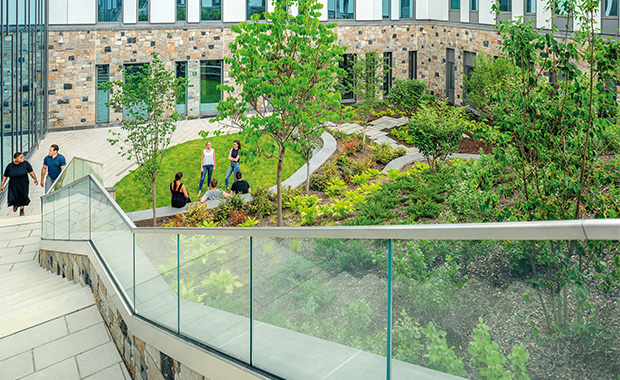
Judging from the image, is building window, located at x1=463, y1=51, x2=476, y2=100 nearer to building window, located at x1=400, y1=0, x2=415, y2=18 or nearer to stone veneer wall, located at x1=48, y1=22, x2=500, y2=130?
stone veneer wall, located at x1=48, y1=22, x2=500, y2=130

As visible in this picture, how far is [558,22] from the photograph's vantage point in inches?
829

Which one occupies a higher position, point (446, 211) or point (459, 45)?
point (459, 45)

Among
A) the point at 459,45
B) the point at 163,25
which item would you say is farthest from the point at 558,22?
the point at 163,25

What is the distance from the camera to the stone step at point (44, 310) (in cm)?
688

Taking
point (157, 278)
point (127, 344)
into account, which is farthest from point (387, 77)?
point (157, 278)

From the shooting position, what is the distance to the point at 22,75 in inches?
750

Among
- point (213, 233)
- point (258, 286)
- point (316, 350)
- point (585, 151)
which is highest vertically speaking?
point (585, 151)

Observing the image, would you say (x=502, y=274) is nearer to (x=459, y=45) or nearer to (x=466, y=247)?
(x=466, y=247)

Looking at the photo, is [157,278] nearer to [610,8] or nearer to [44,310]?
[44,310]

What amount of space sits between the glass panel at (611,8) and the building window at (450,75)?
9.66 meters

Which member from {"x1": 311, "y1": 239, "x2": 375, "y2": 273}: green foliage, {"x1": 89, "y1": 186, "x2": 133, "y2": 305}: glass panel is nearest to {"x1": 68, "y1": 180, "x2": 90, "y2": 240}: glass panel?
{"x1": 89, "y1": 186, "x2": 133, "y2": 305}: glass panel

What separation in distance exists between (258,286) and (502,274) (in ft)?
6.94

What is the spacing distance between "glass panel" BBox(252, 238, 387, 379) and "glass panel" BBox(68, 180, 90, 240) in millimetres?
5113

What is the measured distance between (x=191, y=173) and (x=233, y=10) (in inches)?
410
